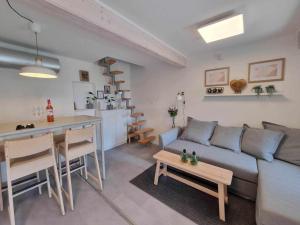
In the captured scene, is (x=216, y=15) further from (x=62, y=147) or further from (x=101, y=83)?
(x=101, y=83)

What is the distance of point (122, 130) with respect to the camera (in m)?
3.93

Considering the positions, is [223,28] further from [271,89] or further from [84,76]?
[84,76]

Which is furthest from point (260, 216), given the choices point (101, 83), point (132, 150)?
point (101, 83)

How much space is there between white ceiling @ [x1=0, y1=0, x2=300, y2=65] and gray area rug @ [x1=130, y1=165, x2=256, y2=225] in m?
2.19

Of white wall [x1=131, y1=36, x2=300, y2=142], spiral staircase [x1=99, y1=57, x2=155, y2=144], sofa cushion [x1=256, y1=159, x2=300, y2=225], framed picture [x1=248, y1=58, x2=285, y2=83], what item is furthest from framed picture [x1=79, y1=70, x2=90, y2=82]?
sofa cushion [x1=256, y1=159, x2=300, y2=225]

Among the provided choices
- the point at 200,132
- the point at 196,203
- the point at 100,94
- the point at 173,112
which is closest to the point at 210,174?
the point at 196,203

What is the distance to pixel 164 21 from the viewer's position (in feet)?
5.50

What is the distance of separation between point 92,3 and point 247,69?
258 cm

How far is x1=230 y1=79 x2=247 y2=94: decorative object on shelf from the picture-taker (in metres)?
2.47

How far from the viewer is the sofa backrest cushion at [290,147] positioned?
184 cm

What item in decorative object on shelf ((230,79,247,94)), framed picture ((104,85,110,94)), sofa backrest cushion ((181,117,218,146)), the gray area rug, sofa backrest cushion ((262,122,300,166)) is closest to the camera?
the gray area rug

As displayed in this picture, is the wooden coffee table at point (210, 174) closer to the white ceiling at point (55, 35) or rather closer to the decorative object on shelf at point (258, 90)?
the decorative object on shelf at point (258, 90)

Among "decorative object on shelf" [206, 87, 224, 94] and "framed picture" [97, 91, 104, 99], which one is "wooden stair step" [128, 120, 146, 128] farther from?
"decorative object on shelf" [206, 87, 224, 94]

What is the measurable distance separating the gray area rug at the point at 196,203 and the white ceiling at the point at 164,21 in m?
2.19
